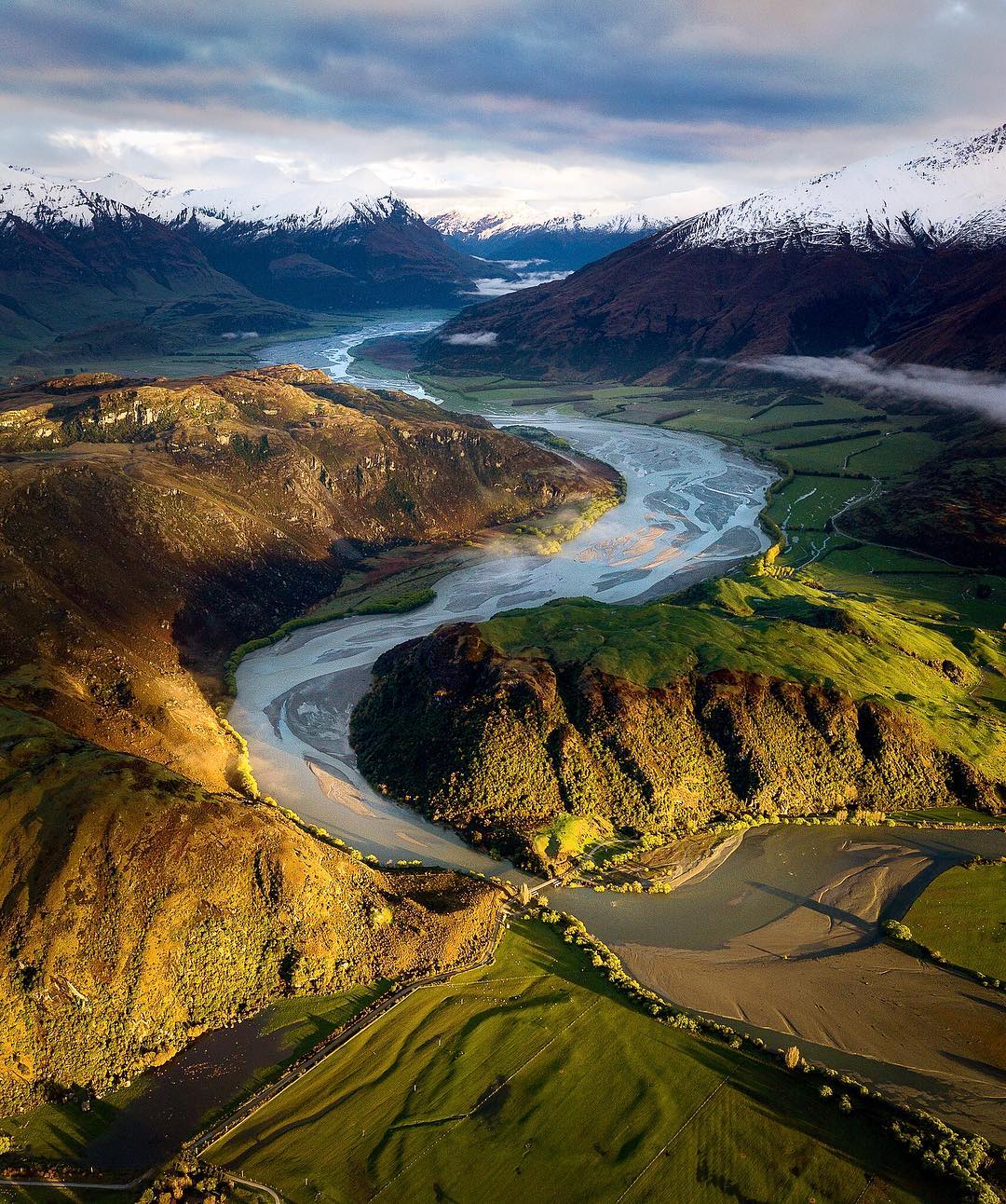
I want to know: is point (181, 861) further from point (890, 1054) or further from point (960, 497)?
point (960, 497)

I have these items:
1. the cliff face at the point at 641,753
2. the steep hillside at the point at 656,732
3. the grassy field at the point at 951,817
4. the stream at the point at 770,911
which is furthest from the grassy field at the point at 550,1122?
the grassy field at the point at 951,817

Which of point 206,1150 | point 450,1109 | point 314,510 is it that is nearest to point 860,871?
point 450,1109

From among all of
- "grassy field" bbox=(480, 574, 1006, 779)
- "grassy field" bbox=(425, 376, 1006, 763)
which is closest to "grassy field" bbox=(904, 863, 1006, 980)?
"grassy field" bbox=(480, 574, 1006, 779)

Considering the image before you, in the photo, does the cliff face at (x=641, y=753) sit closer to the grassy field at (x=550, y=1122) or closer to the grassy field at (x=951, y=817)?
the grassy field at (x=951, y=817)

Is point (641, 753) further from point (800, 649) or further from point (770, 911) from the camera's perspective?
point (800, 649)

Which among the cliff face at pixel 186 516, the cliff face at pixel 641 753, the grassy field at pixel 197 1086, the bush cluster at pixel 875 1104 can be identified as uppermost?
the cliff face at pixel 186 516

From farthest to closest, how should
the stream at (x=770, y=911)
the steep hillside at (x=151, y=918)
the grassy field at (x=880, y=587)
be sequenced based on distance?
1. the grassy field at (x=880, y=587)
2. the stream at (x=770, y=911)
3. the steep hillside at (x=151, y=918)

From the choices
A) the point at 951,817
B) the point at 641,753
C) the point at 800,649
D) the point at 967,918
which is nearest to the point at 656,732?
the point at 641,753
